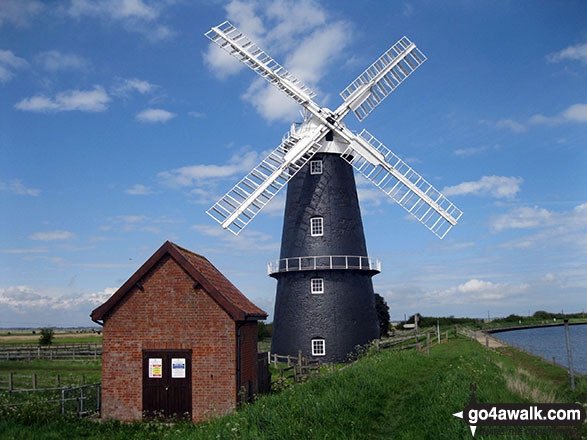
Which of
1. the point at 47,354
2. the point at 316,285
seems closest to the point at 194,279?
the point at 316,285

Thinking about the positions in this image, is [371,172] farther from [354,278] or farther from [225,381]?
[225,381]

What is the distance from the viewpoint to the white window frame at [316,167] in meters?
26.0

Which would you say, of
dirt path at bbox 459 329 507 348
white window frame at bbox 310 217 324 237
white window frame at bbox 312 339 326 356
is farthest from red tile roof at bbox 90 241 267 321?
dirt path at bbox 459 329 507 348

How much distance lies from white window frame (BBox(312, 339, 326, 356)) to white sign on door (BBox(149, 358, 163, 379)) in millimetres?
11778

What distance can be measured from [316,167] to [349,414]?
1695cm

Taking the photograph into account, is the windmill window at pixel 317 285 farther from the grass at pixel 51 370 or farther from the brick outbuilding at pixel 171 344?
the grass at pixel 51 370

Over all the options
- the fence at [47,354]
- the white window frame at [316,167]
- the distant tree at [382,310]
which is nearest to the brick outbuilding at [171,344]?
the white window frame at [316,167]

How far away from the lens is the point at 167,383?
14.4 meters

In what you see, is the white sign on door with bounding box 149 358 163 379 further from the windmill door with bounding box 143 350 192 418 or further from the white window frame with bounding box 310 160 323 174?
the white window frame with bounding box 310 160 323 174

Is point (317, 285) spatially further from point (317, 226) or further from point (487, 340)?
point (487, 340)

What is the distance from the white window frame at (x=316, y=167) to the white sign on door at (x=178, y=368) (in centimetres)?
1413

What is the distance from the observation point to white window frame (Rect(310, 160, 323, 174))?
85.2ft

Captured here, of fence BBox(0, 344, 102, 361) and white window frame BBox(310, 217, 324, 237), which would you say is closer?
white window frame BBox(310, 217, 324, 237)

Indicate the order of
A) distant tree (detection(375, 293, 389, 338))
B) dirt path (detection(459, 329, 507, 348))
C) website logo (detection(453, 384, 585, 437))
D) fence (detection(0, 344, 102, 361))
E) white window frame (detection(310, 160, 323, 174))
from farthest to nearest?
distant tree (detection(375, 293, 389, 338)) → dirt path (detection(459, 329, 507, 348)) → fence (detection(0, 344, 102, 361)) → white window frame (detection(310, 160, 323, 174)) → website logo (detection(453, 384, 585, 437))
